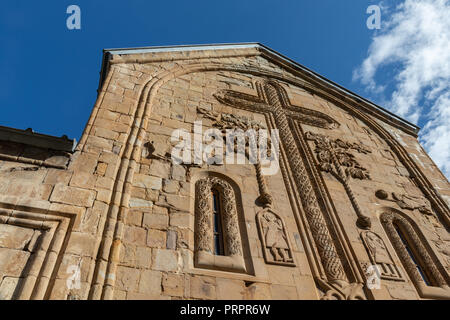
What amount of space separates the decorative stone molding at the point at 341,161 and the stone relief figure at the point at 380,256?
1.20ft

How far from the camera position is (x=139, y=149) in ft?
17.7

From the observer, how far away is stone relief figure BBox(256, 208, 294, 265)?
4652 mm

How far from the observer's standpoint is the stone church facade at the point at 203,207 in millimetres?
3762

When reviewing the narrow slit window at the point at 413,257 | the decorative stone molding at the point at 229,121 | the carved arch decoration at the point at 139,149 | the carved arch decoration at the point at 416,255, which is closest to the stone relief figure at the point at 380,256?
the carved arch decoration at the point at 416,255

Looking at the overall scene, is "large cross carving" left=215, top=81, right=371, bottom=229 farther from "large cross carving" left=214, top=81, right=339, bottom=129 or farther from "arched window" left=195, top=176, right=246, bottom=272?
"arched window" left=195, top=176, right=246, bottom=272

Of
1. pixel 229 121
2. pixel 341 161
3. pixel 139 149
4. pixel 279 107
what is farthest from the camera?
pixel 279 107

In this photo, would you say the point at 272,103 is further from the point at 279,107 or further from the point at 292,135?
the point at 292,135

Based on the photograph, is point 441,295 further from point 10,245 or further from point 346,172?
point 10,245
